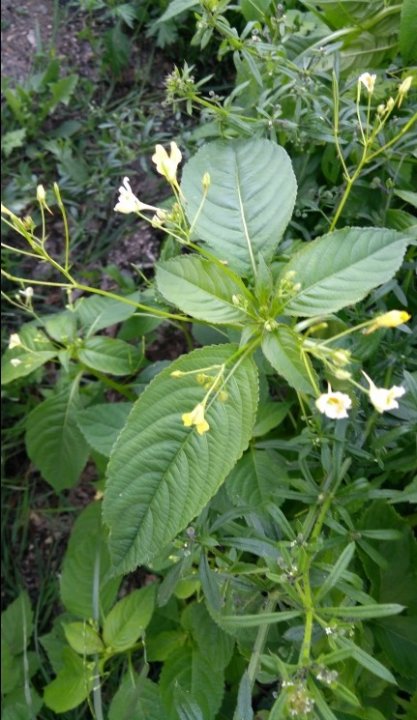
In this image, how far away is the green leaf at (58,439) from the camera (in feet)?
5.04

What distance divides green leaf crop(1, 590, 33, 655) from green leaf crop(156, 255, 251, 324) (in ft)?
3.56

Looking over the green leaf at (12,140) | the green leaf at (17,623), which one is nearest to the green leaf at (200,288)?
the green leaf at (17,623)

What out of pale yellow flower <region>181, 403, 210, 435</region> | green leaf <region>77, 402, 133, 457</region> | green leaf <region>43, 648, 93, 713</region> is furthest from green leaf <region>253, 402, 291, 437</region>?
green leaf <region>43, 648, 93, 713</region>

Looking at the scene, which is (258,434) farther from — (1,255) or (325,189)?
(1,255)

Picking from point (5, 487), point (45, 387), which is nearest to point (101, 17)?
point (45, 387)

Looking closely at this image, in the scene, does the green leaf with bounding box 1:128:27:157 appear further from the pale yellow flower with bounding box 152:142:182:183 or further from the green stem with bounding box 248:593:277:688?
the green stem with bounding box 248:593:277:688

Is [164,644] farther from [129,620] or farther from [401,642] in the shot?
[401,642]

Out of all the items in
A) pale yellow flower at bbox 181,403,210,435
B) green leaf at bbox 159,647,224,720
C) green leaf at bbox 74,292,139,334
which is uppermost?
pale yellow flower at bbox 181,403,210,435

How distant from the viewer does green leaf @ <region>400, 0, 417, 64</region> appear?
3.74 feet

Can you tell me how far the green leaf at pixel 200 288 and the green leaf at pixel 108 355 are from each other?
44 cm

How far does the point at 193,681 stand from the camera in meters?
1.31

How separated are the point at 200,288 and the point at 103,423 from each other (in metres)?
0.53

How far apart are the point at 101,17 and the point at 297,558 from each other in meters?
1.69

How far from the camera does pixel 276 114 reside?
1.17 meters
